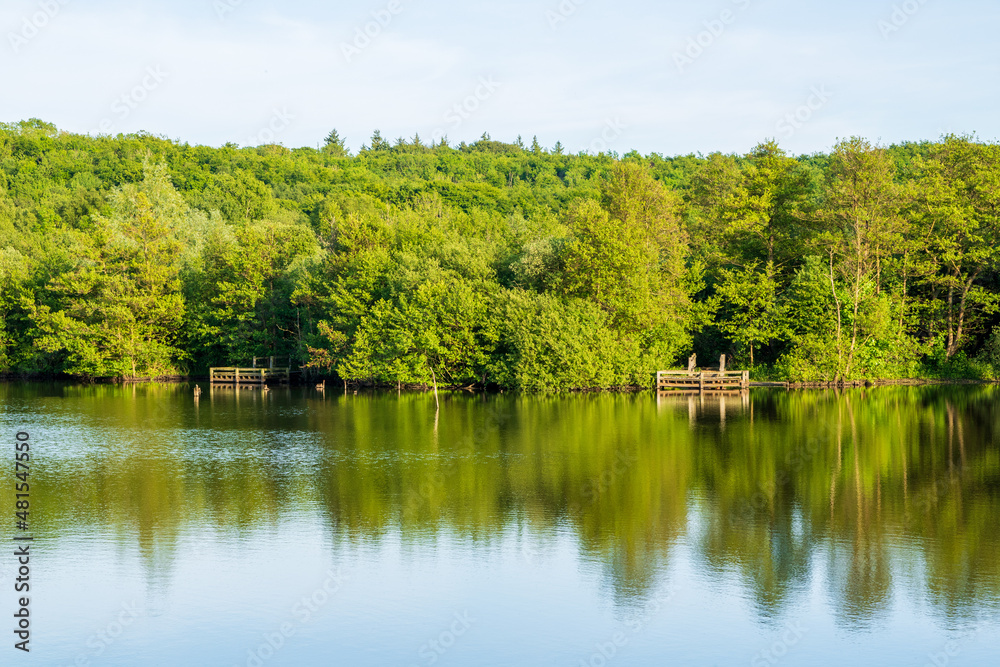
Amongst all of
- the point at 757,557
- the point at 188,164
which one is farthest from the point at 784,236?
the point at 188,164

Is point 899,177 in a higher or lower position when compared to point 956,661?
higher

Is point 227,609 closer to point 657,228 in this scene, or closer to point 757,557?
point 757,557

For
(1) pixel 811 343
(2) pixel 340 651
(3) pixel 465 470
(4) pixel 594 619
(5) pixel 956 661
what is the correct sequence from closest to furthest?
(5) pixel 956 661 < (2) pixel 340 651 < (4) pixel 594 619 < (3) pixel 465 470 < (1) pixel 811 343

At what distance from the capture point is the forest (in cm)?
4950

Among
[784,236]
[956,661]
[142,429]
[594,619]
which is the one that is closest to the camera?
[956,661]

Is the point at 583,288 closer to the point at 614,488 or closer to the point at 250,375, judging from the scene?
the point at 250,375

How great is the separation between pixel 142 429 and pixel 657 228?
31879 mm

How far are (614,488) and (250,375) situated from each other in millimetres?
42429

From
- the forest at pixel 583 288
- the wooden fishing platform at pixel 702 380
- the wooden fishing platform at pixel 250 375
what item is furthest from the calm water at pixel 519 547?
the wooden fishing platform at pixel 250 375

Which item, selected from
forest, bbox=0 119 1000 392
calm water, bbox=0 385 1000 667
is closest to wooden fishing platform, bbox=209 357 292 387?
forest, bbox=0 119 1000 392

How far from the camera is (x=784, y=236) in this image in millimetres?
53531

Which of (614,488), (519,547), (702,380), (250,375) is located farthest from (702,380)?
(519,547)

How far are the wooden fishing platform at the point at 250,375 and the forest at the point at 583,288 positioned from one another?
1167mm

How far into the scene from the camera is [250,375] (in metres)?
60.4
